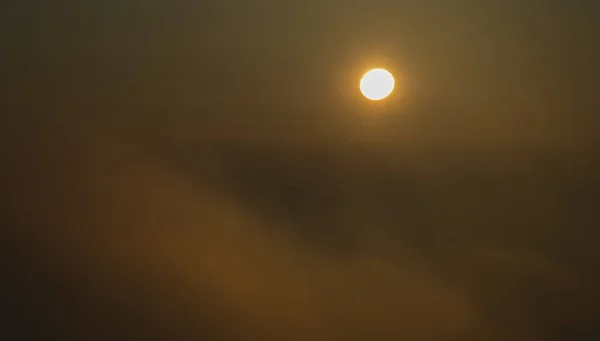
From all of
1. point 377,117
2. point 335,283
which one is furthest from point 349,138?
point 335,283

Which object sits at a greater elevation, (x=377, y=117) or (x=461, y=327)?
(x=377, y=117)

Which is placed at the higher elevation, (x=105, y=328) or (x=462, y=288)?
(x=462, y=288)

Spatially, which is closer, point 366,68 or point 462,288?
point 366,68

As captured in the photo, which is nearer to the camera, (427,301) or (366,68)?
(366,68)

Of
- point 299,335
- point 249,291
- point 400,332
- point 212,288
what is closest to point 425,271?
point 400,332

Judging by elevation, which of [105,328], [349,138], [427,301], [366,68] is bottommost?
[105,328]

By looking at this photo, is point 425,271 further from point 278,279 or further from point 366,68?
point 366,68

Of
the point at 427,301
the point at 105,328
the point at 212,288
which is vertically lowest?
the point at 105,328

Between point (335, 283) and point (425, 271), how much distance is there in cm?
38

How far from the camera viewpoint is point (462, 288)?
7.80ft

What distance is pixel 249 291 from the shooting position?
7.62 feet

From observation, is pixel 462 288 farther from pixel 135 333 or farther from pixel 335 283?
pixel 135 333

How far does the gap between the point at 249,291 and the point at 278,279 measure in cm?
13

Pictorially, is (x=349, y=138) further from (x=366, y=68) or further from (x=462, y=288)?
(x=462, y=288)
